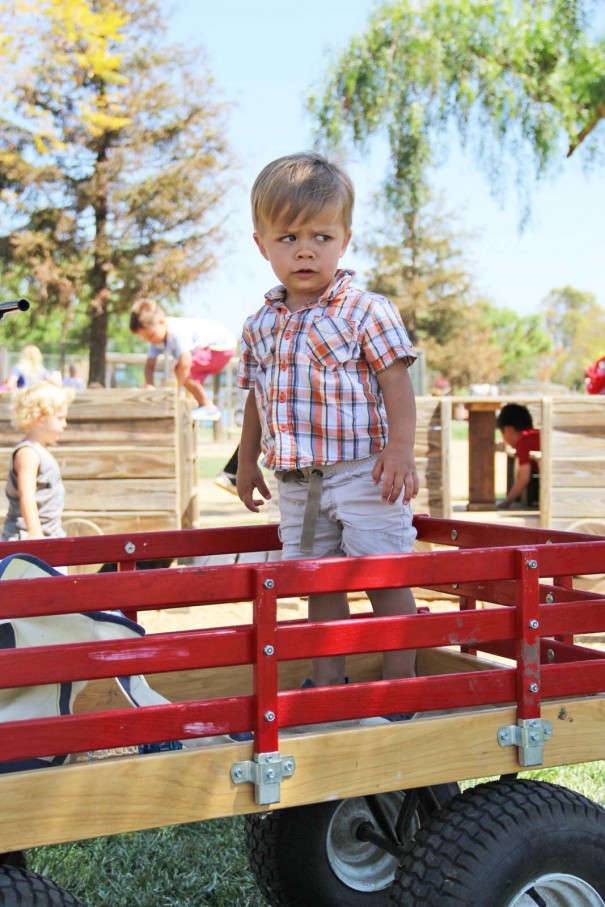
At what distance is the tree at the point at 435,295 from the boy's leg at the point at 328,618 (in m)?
31.7

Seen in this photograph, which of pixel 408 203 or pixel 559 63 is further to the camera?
pixel 408 203

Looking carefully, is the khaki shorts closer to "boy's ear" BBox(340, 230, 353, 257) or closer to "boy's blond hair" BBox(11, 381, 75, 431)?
"boy's ear" BBox(340, 230, 353, 257)

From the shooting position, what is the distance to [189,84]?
72.5 feet

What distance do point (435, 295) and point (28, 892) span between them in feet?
142

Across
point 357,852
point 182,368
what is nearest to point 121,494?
point 182,368

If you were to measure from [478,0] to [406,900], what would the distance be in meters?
15.8

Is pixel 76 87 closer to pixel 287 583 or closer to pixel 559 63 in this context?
pixel 559 63

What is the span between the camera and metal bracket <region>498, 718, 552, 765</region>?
2.21m

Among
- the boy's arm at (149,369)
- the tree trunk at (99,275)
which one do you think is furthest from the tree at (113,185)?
the boy's arm at (149,369)

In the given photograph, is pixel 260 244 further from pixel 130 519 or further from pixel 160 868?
pixel 130 519

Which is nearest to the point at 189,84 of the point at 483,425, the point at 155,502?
the point at 483,425

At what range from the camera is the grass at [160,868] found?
10.1ft

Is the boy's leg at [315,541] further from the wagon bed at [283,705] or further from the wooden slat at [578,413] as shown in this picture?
the wooden slat at [578,413]

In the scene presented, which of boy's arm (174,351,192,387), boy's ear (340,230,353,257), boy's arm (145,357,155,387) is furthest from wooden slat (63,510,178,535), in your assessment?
boy's ear (340,230,353,257)
